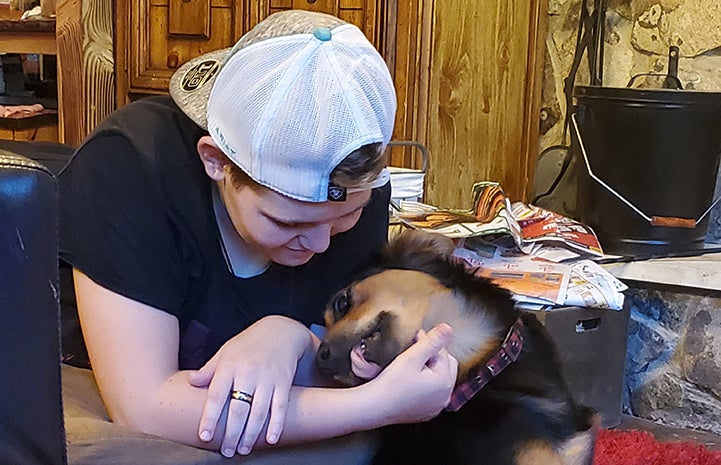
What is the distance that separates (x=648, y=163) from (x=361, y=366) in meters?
1.17

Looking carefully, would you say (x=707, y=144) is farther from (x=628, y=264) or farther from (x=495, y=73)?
(x=495, y=73)

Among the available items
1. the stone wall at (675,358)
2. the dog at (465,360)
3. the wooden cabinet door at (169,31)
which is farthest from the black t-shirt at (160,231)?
the stone wall at (675,358)

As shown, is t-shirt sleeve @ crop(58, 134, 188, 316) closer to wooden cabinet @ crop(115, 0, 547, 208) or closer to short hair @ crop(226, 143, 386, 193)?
short hair @ crop(226, 143, 386, 193)

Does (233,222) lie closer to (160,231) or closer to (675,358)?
(160,231)

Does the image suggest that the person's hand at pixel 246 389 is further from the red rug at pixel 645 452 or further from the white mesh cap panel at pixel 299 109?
the red rug at pixel 645 452

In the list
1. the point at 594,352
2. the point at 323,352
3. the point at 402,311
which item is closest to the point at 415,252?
the point at 402,311

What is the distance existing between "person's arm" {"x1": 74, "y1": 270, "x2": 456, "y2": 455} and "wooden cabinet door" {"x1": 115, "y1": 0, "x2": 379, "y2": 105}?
128 centimetres

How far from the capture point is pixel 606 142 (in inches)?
81.4

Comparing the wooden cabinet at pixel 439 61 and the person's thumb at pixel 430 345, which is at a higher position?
the wooden cabinet at pixel 439 61

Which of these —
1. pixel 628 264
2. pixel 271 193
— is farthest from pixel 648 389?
pixel 271 193

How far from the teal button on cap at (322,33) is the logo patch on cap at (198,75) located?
14 centimetres

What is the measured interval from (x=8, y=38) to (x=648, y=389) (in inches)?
77.9

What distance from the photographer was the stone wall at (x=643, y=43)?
220 cm

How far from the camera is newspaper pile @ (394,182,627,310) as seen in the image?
1.80 m
